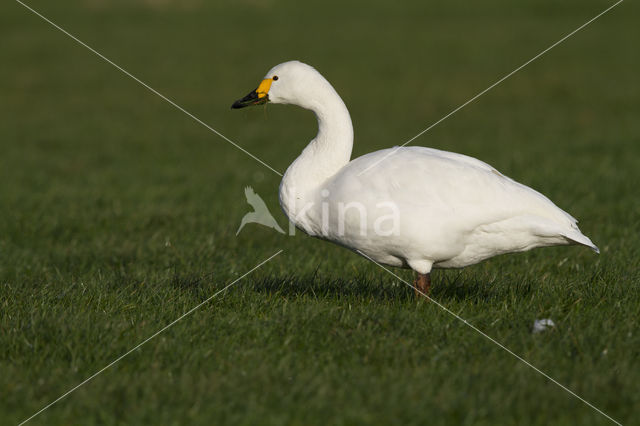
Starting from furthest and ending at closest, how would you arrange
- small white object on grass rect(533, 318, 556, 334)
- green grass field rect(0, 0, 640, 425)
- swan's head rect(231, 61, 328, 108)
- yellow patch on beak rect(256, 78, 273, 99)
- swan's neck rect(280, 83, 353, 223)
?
yellow patch on beak rect(256, 78, 273, 99), swan's head rect(231, 61, 328, 108), swan's neck rect(280, 83, 353, 223), small white object on grass rect(533, 318, 556, 334), green grass field rect(0, 0, 640, 425)

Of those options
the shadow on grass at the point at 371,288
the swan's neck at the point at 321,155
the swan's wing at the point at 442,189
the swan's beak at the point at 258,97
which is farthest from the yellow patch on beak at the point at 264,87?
the shadow on grass at the point at 371,288

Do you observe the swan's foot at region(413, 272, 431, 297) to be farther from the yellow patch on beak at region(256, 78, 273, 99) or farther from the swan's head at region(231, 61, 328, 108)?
the yellow patch on beak at region(256, 78, 273, 99)

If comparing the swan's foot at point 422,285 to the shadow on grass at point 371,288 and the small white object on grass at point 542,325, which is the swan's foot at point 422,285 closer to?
the shadow on grass at point 371,288

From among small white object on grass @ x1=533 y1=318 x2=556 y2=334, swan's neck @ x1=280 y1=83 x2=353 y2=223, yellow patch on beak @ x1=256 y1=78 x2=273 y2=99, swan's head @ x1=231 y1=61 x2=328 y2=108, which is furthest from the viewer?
yellow patch on beak @ x1=256 y1=78 x2=273 y2=99

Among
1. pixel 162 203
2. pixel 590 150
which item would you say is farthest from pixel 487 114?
pixel 162 203

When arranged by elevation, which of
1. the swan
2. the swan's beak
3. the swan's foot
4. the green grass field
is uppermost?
the swan's beak

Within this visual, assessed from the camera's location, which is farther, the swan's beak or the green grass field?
the swan's beak

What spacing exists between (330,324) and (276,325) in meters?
0.37

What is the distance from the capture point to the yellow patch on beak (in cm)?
587

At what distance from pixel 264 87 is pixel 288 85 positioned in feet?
0.65

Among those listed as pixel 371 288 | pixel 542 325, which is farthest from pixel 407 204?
pixel 371 288

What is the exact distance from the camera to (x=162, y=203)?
35.1 ft

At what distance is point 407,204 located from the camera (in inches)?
204


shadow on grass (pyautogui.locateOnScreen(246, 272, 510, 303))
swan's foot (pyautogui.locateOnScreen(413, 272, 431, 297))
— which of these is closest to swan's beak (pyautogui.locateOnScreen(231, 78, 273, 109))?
shadow on grass (pyautogui.locateOnScreen(246, 272, 510, 303))
